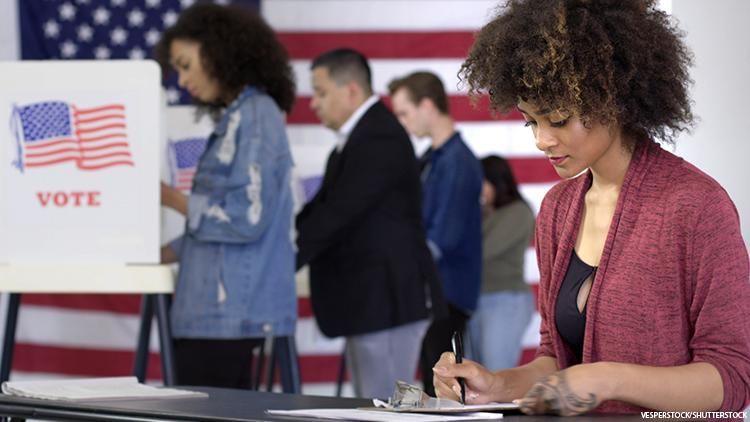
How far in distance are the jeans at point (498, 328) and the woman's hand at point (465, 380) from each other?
10.8 feet

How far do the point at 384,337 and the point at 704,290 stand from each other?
7.01ft

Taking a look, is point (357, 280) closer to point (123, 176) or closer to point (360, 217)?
point (360, 217)

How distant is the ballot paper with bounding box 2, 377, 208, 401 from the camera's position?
2094mm

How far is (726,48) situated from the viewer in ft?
7.75

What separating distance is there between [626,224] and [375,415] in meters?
0.47

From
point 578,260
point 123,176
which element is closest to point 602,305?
point 578,260

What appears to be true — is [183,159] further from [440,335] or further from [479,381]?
[479,381]

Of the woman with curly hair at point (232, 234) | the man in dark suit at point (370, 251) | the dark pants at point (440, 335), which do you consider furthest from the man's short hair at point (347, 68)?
the dark pants at point (440, 335)

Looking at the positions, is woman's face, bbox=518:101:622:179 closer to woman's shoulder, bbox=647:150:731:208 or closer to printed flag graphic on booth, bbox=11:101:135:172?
woman's shoulder, bbox=647:150:731:208

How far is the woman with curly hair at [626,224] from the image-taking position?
5.90 feet

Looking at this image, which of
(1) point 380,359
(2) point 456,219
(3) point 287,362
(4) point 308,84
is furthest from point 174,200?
(4) point 308,84

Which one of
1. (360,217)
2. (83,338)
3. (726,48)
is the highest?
(726,48)

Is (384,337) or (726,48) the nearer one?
(726,48)

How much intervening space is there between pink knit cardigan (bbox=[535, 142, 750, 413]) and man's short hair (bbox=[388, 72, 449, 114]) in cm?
309
